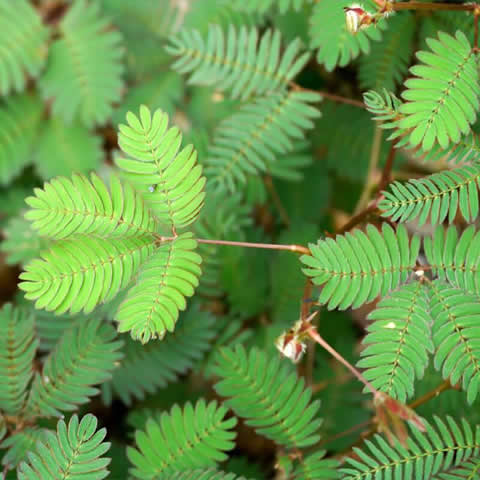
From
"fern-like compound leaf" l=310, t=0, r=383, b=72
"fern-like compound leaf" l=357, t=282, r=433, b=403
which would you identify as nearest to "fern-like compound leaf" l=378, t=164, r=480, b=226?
"fern-like compound leaf" l=357, t=282, r=433, b=403

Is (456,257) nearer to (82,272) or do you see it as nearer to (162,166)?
(162,166)

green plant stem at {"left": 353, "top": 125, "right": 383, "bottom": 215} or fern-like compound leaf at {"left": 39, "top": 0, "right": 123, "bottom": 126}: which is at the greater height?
fern-like compound leaf at {"left": 39, "top": 0, "right": 123, "bottom": 126}

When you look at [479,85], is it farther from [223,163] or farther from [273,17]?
[273,17]

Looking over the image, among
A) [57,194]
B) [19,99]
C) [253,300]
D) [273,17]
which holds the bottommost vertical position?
[253,300]

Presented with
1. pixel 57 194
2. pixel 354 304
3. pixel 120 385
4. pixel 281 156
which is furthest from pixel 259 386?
pixel 281 156

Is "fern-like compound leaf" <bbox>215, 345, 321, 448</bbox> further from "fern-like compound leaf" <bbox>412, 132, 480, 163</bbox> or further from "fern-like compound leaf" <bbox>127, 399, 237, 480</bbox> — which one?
"fern-like compound leaf" <bbox>412, 132, 480, 163</bbox>

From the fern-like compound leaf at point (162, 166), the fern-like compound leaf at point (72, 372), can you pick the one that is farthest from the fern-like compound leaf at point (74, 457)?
the fern-like compound leaf at point (162, 166)

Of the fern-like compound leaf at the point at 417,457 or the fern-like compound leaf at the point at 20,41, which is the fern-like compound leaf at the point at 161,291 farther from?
the fern-like compound leaf at the point at 20,41
